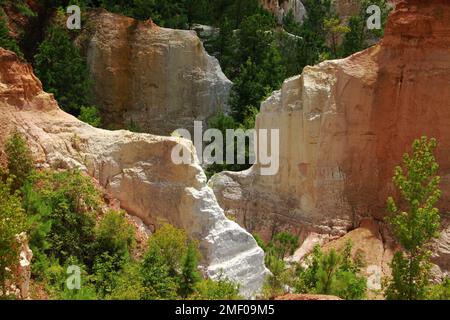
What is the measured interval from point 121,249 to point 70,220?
57.6 inches

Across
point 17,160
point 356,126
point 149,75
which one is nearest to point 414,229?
point 17,160

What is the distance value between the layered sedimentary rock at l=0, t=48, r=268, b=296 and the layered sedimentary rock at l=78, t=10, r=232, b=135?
16.2 m

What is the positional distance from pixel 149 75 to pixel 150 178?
58.2 ft

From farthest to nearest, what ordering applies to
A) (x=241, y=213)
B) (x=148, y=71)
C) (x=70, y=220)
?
(x=148, y=71) → (x=241, y=213) → (x=70, y=220)

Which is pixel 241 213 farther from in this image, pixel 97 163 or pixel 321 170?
pixel 97 163

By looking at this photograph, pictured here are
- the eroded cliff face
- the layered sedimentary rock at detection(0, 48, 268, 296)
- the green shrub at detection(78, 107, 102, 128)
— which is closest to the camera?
the layered sedimentary rock at detection(0, 48, 268, 296)

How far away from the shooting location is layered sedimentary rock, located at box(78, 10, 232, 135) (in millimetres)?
36719

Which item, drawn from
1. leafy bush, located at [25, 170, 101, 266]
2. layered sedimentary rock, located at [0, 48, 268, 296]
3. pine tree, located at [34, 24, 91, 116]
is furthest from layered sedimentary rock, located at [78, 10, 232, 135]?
leafy bush, located at [25, 170, 101, 266]

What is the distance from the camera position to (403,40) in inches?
1042

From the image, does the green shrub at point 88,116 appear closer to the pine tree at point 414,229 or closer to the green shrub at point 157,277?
the green shrub at point 157,277

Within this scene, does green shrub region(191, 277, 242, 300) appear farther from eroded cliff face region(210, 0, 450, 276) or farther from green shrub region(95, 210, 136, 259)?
eroded cliff face region(210, 0, 450, 276)

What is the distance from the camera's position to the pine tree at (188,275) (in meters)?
17.7

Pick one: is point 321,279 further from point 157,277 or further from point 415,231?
point 157,277
